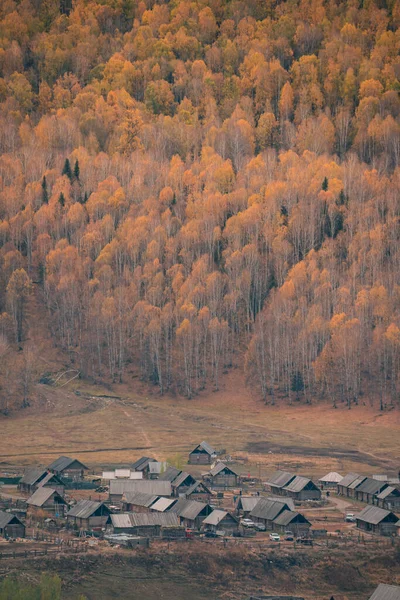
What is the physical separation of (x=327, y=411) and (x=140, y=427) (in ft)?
77.4

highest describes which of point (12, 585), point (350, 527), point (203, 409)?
point (12, 585)

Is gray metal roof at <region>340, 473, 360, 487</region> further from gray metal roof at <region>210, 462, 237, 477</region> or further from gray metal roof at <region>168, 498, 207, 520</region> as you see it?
gray metal roof at <region>168, 498, 207, 520</region>

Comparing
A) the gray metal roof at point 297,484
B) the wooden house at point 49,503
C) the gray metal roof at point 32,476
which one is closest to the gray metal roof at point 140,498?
the wooden house at point 49,503

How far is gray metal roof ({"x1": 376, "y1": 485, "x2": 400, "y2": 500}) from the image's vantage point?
113 meters

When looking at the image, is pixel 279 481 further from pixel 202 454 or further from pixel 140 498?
pixel 202 454

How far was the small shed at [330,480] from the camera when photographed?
120 metres

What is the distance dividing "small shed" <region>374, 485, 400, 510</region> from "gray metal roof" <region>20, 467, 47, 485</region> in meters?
29.4

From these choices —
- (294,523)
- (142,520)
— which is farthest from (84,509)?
(294,523)

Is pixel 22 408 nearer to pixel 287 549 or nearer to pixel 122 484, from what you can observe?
pixel 122 484

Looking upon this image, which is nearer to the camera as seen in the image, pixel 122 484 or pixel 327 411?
pixel 122 484

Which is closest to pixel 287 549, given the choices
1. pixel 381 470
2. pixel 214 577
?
pixel 214 577

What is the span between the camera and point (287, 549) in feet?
318

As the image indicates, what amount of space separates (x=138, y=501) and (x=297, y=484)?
15.1m

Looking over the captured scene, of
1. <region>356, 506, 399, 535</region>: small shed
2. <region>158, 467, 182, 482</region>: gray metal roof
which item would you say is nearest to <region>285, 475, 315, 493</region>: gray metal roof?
<region>158, 467, 182, 482</region>: gray metal roof
